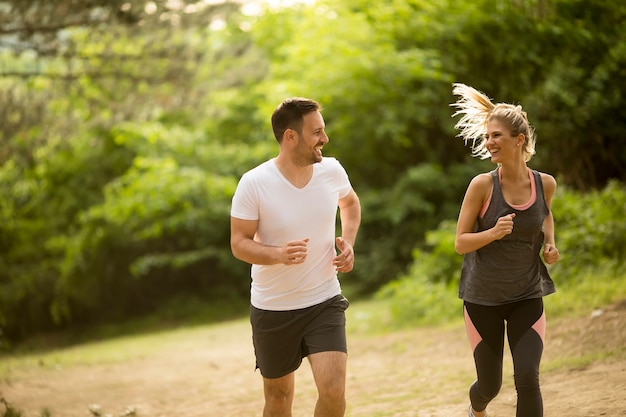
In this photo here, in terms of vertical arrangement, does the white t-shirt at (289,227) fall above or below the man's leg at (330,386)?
above

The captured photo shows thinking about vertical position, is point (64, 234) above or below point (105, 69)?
below

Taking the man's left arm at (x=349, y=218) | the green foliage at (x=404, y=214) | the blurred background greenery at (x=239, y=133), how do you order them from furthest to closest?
the green foliage at (x=404, y=214), the blurred background greenery at (x=239, y=133), the man's left arm at (x=349, y=218)

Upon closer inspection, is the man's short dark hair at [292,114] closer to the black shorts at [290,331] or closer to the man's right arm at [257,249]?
the man's right arm at [257,249]

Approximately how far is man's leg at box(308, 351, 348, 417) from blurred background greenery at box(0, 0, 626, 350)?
697 centimetres

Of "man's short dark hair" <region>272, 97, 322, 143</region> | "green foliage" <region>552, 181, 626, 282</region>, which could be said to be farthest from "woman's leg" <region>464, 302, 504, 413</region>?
"green foliage" <region>552, 181, 626, 282</region>

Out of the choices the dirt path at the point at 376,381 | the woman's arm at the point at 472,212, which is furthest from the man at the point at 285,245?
the dirt path at the point at 376,381

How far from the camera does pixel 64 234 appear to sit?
21.6m

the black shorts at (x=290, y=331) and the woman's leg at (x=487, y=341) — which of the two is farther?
the woman's leg at (x=487, y=341)

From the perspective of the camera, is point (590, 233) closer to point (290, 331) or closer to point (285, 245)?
point (290, 331)

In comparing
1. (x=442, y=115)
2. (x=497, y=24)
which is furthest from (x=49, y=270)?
(x=497, y=24)

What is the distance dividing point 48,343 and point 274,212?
18.1 m

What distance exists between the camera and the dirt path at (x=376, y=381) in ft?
22.2

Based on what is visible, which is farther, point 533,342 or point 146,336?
point 146,336

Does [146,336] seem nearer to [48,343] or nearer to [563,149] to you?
[48,343]
